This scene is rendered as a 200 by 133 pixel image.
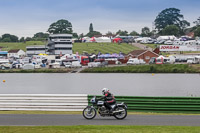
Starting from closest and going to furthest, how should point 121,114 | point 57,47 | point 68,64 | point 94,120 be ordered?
1. point 94,120
2. point 121,114
3. point 68,64
4. point 57,47

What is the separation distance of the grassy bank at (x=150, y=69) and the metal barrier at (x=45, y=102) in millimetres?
65912

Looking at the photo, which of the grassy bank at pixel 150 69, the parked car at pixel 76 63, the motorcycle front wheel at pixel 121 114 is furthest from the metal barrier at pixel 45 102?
the parked car at pixel 76 63

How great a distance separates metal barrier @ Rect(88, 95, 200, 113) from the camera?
22750 millimetres

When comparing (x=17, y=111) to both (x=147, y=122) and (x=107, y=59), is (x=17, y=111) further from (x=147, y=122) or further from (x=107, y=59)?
(x=107, y=59)

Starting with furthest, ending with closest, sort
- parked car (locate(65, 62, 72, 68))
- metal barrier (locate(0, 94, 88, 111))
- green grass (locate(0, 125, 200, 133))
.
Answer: parked car (locate(65, 62, 72, 68)) → metal barrier (locate(0, 94, 88, 111)) → green grass (locate(0, 125, 200, 133))

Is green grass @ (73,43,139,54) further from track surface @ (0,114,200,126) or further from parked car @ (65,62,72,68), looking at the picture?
track surface @ (0,114,200,126)

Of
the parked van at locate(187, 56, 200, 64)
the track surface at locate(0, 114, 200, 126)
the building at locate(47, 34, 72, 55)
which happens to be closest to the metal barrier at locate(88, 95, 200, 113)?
the track surface at locate(0, 114, 200, 126)

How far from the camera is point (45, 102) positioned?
78.6 ft

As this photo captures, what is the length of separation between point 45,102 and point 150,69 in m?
68.6

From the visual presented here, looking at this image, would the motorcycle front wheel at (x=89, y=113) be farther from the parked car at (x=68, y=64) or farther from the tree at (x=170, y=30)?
the tree at (x=170, y=30)

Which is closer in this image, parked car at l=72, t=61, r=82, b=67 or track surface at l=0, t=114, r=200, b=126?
track surface at l=0, t=114, r=200, b=126

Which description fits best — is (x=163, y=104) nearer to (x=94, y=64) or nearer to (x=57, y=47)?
(x=94, y=64)

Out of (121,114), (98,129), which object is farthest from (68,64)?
(98,129)

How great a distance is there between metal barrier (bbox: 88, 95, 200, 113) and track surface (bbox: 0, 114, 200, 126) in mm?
1928
